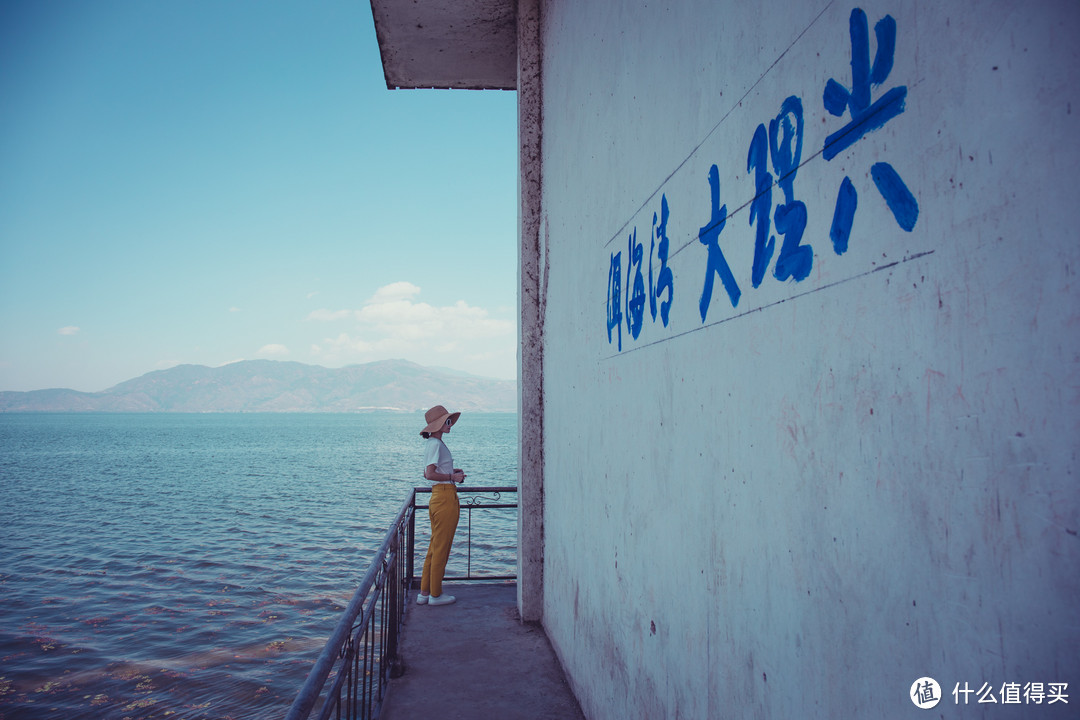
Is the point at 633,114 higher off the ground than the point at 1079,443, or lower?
higher

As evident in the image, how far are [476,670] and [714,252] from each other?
3977mm

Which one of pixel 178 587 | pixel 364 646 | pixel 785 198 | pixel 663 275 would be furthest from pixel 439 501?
pixel 178 587

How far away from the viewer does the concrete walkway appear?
412cm

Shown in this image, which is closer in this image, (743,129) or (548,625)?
(743,129)

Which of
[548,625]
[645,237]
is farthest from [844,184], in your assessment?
[548,625]

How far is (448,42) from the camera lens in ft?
24.7

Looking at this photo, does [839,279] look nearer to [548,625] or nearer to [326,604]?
[548,625]

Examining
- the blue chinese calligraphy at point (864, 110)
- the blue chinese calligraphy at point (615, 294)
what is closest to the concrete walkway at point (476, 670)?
the blue chinese calligraphy at point (615, 294)

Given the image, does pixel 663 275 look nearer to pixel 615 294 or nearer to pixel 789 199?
pixel 615 294

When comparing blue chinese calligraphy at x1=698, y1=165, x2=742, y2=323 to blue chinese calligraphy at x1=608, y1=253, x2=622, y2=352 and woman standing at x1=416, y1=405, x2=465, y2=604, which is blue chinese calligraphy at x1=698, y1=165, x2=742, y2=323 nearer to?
blue chinese calligraphy at x1=608, y1=253, x2=622, y2=352

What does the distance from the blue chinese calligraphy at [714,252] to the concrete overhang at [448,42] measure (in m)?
5.61

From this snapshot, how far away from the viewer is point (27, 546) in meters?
19.5

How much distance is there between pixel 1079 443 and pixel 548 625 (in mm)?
5044
